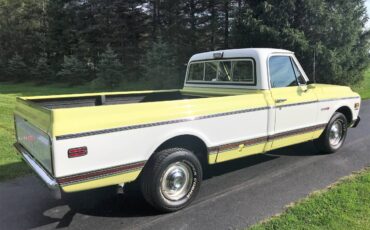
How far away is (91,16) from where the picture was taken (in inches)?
1180

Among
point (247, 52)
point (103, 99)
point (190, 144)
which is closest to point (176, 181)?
point (190, 144)

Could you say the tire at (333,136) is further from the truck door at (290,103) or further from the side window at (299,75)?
the side window at (299,75)

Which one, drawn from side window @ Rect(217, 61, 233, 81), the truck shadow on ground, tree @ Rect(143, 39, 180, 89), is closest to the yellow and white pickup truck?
side window @ Rect(217, 61, 233, 81)

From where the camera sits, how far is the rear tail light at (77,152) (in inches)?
135

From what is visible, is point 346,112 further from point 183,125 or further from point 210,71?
point 183,125

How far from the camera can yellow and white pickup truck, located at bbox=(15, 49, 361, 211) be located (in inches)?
139

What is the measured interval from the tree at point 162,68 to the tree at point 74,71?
25.7ft

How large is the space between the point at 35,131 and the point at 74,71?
25050 mm

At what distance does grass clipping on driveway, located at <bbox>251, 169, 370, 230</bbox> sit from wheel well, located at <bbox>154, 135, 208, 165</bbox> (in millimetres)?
1187

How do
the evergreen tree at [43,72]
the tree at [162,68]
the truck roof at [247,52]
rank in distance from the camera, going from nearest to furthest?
the truck roof at [247,52] < the tree at [162,68] < the evergreen tree at [43,72]

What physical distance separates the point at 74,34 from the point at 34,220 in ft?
96.8

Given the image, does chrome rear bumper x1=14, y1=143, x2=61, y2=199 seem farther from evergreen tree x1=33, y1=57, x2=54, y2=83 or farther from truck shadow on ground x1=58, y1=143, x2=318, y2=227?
evergreen tree x1=33, y1=57, x2=54, y2=83

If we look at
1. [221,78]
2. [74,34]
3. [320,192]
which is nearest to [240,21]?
[221,78]

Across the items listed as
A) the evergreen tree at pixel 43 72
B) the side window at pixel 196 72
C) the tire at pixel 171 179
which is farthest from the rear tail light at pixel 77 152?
the evergreen tree at pixel 43 72
